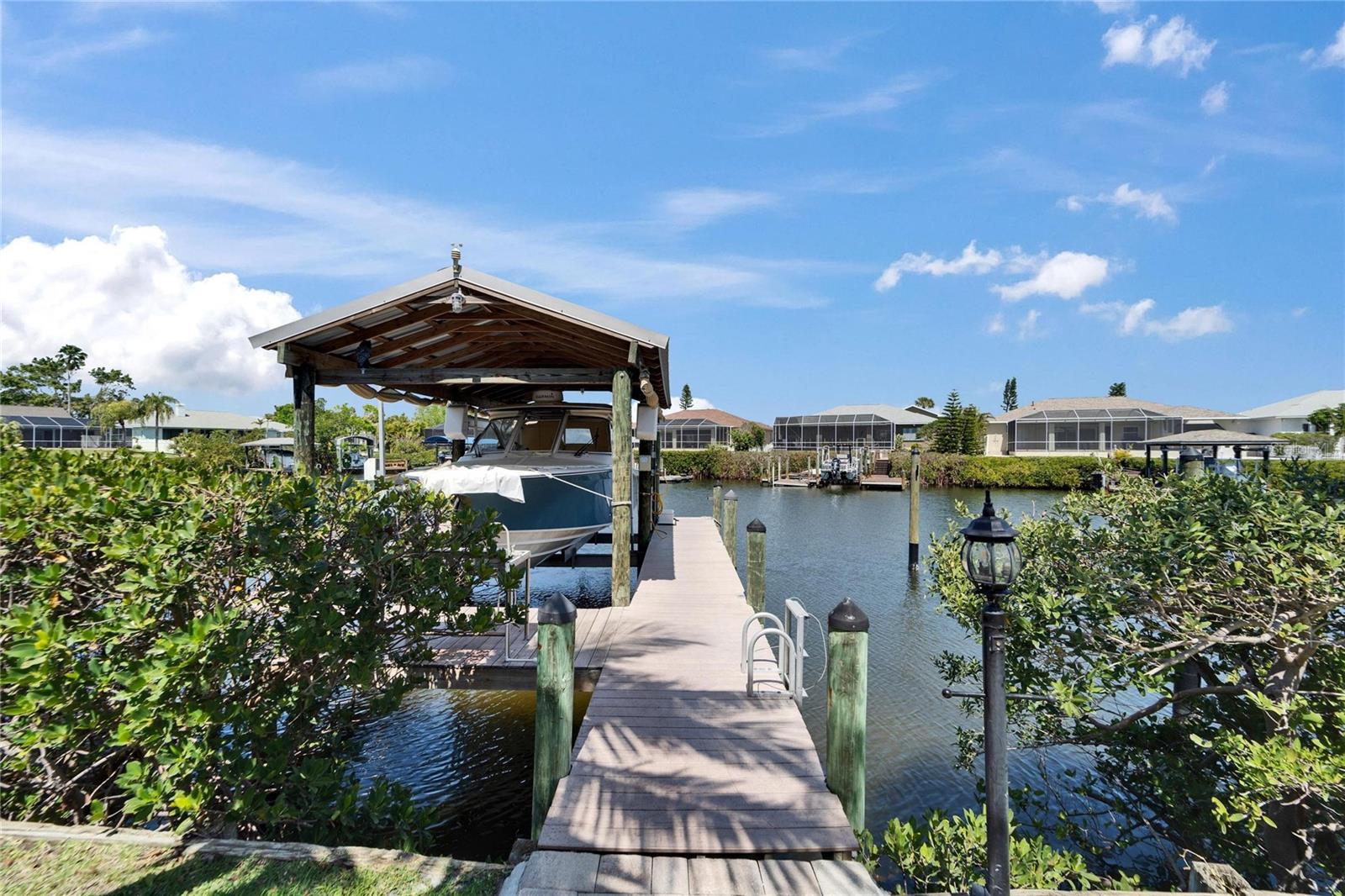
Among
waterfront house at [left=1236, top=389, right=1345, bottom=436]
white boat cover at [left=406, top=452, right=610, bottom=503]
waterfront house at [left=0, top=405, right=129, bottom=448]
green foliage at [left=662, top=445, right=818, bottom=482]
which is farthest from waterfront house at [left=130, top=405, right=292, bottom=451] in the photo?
waterfront house at [left=1236, top=389, right=1345, bottom=436]

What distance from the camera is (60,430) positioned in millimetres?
61406

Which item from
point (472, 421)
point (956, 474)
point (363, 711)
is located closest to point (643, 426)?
point (472, 421)

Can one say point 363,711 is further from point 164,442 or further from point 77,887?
point 164,442

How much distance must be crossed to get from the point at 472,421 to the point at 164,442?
68039 millimetres

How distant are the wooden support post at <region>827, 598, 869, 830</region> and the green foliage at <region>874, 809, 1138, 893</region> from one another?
0.32 meters

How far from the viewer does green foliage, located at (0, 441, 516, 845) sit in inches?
136

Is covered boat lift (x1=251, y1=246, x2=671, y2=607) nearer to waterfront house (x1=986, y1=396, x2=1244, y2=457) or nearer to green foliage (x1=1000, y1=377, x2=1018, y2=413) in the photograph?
waterfront house (x1=986, y1=396, x2=1244, y2=457)

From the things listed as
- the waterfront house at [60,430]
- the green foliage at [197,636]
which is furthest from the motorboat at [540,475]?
the waterfront house at [60,430]

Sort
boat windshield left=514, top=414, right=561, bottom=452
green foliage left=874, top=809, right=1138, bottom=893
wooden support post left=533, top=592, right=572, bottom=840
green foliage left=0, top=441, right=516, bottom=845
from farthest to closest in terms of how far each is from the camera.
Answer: boat windshield left=514, top=414, right=561, bottom=452, wooden support post left=533, top=592, right=572, bottom=840, green foliage left=874, top=809, right=1138, bottom=893, green foliage left=0, top=441, right=516, bottom=845

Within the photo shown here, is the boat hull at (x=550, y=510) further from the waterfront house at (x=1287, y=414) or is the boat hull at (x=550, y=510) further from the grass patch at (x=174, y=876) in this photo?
the waterfront house at (x=1287, y=414)

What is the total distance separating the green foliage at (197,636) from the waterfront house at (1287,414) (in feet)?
203

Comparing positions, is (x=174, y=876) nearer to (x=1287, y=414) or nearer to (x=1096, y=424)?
(x=1096, y=424)

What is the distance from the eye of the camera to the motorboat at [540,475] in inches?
324

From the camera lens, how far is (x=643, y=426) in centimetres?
1122
